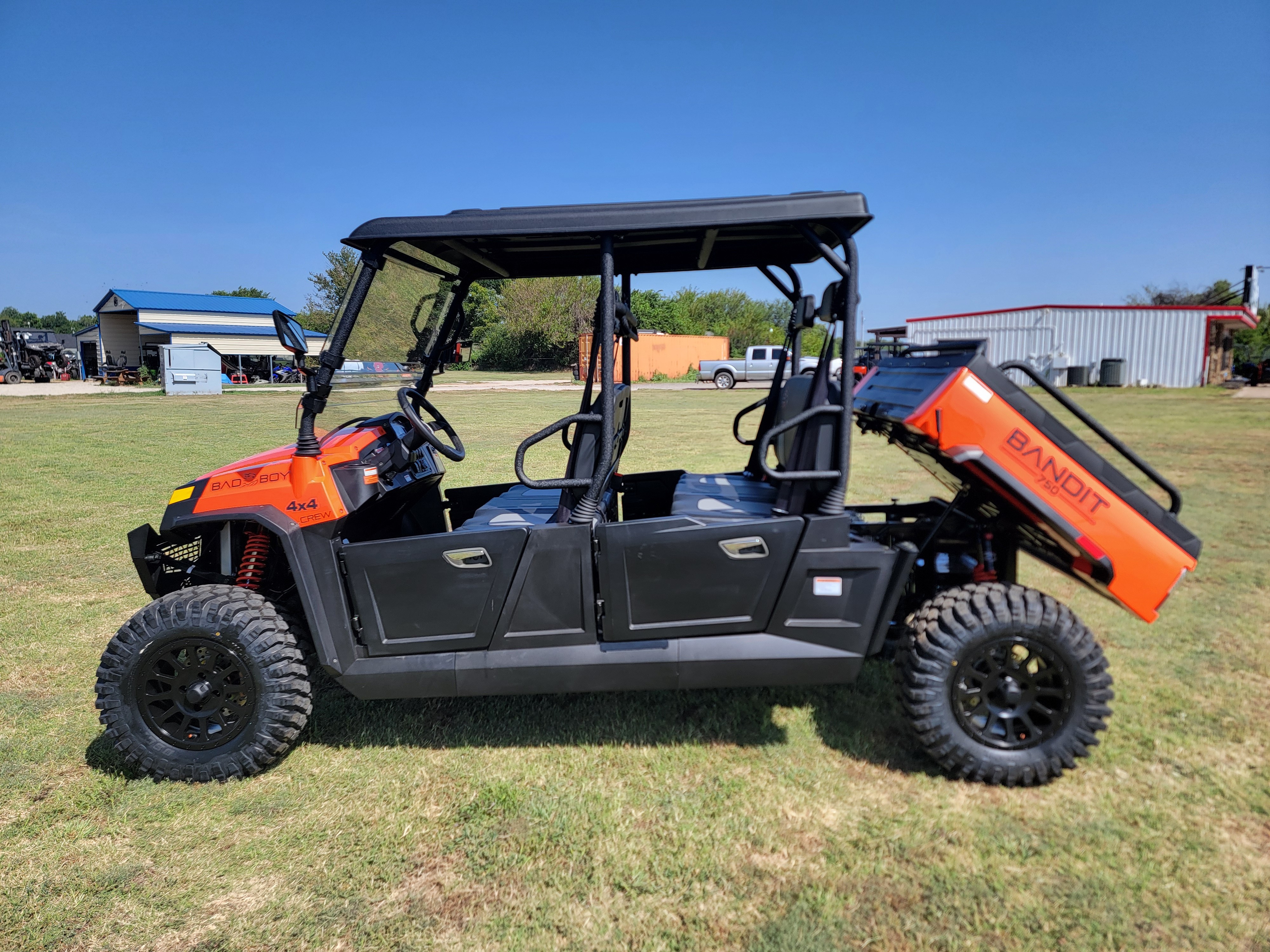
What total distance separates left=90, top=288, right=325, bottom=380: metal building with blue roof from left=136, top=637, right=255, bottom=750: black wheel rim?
39961 mm

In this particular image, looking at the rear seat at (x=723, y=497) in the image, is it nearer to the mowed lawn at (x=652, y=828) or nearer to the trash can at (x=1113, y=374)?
the mowed lawn at (x=652, y=828)

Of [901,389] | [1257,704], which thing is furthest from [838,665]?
[1257,704]

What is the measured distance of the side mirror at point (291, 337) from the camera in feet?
9.48

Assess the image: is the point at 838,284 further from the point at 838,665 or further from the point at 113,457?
the point at 113,457

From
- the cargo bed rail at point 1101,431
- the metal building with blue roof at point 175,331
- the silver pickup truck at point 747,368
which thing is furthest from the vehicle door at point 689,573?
the metal building with blue roof at point 175,331

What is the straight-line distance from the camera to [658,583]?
293cm

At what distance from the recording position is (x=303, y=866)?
8.39 feet

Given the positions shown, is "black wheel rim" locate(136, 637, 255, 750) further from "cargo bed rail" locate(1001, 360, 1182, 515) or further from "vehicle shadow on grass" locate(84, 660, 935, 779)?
"cargo bed rail" locate(1001, 360, 1182, 515)

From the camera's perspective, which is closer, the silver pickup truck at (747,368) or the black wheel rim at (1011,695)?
the black wheel rim at (1011,695)

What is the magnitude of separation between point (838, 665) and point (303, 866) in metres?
2.03

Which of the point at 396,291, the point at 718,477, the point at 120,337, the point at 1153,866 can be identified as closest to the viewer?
the point at 1153,866

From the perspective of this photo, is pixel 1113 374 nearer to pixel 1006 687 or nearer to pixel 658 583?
pixel 1006 687

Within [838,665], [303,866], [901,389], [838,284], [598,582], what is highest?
[838,284]

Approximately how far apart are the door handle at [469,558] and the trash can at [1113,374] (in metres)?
33.1
